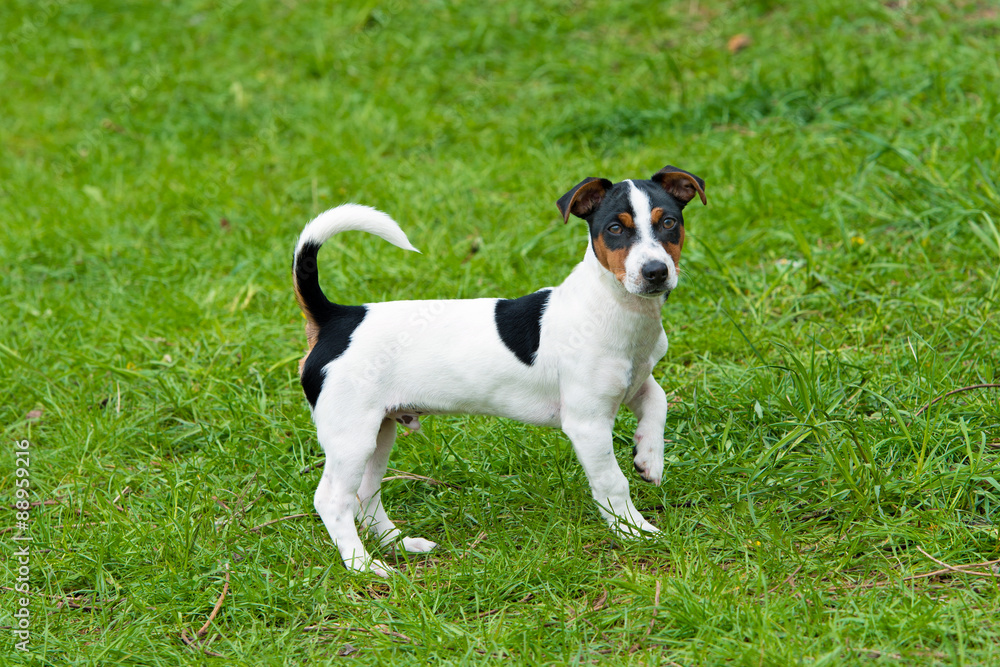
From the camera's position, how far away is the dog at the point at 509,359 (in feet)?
11.6

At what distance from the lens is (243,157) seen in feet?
26.1

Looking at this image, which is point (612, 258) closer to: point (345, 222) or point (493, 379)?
point (493, 379)

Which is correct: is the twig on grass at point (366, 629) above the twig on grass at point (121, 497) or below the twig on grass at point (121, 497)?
above

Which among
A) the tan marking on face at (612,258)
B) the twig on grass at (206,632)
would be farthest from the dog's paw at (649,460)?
the twig on grass at (206,632)

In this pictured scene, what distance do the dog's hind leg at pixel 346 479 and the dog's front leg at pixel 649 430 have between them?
3.37 ft

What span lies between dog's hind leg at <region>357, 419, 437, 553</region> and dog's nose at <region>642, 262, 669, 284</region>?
1334 millimetres

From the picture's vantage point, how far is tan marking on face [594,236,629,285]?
11.1 feet

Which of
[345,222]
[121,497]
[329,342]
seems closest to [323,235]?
[345,222]

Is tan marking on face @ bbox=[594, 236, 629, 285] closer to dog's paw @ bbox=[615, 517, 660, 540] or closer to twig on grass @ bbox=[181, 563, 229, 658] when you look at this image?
dog's paw @ bbox=[615, 517, 660, 540]

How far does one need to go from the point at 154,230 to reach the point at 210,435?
280 centimetres

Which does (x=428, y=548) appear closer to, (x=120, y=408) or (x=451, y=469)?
(x=451, y=469)

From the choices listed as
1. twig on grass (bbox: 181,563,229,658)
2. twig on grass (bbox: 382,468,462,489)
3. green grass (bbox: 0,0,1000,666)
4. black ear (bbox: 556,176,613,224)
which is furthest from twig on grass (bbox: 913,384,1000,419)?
twig on grass (bbox: 181,563,229,658)

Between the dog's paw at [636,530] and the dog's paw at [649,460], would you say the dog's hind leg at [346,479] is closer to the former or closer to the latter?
the dog's paw at [636,530]

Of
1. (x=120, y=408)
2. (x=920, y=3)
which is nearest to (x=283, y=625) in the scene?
(x=120, y=408)
